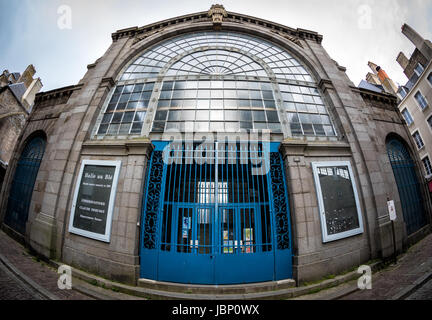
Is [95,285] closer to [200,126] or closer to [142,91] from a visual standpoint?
[200,126]

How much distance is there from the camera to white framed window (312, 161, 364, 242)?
5761 millimetres

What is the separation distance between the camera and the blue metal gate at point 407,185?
25.8 feet

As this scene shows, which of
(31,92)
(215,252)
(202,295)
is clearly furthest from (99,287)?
(31,92)

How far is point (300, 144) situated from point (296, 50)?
8.38 meters

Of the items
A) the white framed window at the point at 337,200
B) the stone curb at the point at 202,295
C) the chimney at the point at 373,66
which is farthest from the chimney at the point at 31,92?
the chimney at the point at 373,66

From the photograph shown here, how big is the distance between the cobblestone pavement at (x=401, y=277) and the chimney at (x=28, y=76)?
1784 inches

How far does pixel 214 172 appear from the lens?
6465 mm

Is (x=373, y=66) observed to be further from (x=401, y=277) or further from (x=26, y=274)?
(x=26, y=274)

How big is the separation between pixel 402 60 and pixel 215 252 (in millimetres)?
31621

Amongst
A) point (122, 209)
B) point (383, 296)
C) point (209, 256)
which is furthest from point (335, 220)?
point (122, 209)

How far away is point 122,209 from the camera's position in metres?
5.64

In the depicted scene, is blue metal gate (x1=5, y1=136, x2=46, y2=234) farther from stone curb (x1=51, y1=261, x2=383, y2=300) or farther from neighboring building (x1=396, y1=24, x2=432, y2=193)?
neighboring building (x1=396, y1=24, x2=432, y2=193)

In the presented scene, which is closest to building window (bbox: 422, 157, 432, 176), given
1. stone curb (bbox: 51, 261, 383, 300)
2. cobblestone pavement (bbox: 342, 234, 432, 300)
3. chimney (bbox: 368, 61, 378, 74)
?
Answer: chimney (bbox: 368, 61, 378, 74)

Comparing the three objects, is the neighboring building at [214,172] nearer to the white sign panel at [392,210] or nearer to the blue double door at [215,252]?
the blue double door at [215,252]
